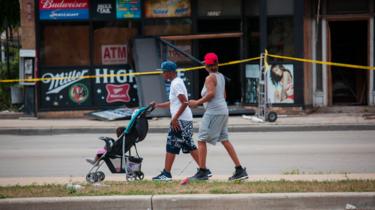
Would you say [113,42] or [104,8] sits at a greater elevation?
[104,8]

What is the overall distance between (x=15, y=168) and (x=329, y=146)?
5.95 m

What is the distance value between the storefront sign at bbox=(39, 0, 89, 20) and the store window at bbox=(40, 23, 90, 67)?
0.96 feet

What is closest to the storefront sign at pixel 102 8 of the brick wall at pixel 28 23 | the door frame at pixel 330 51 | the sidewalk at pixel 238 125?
the brick wall at pixel 28 23

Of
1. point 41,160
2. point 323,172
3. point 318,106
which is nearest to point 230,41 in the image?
point 318,106

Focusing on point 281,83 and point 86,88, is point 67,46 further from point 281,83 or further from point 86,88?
point 281,83

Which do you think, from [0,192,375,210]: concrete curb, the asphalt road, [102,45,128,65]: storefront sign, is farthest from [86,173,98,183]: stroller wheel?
[102,45,128,65]: storefront sign

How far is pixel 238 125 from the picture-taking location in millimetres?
18844

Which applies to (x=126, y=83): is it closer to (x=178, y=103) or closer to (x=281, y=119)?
(x=281, y=119)

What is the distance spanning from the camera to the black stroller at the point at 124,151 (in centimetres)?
1077

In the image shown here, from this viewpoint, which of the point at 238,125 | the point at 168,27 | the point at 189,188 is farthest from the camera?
the point at 168,27

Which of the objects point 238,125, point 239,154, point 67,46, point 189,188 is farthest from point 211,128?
point 67,46

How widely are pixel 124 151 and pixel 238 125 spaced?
8322 millimetres

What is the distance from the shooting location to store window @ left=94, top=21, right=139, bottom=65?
2144 centimetres

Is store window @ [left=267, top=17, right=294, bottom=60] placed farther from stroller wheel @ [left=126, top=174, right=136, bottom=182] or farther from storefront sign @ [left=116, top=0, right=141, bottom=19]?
stroller wheel @ [left=126, top=174, right=136, bottom=182]
